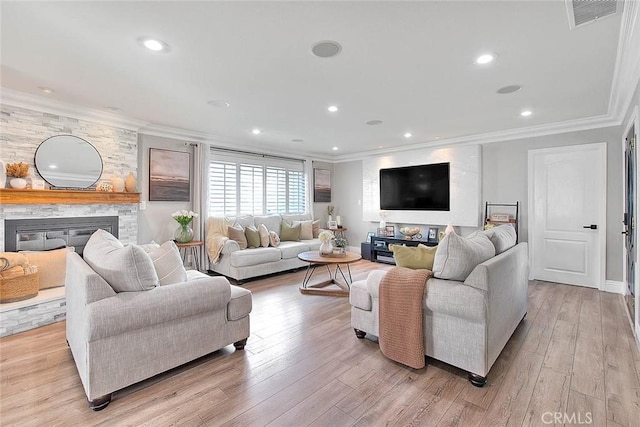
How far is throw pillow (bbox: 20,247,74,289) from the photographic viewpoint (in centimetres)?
327

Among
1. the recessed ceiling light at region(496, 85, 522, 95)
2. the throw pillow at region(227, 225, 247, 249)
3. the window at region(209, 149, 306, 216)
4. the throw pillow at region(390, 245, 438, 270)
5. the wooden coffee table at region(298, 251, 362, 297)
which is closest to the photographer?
the throw pillow at region(390, 245, 438, 270)

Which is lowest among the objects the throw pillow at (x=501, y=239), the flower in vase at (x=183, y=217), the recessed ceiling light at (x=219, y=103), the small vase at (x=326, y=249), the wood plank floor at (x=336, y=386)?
the wood plank floor at (x=336, y=386)

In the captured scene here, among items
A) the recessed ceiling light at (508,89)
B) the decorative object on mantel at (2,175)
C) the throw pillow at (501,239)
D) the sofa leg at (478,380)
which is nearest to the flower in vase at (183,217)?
the decorative object on mantel at (2,175)

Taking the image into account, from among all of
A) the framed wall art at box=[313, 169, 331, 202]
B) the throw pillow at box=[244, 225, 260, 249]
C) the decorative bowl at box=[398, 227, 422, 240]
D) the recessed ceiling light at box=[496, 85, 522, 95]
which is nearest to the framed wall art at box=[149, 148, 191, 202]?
the throw pillow at box=[244, 225, 260, 249]

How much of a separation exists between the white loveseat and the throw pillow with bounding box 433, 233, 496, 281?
10.4 ft

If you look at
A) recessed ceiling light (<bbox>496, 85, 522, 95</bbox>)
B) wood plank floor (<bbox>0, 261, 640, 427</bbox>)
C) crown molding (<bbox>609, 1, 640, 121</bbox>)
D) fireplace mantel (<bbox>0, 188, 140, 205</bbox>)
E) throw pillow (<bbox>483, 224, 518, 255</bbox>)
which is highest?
recessed ceiling light (<bbox>496, 85, 522, 95</bbox>)

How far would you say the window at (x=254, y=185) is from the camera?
5.50 meters

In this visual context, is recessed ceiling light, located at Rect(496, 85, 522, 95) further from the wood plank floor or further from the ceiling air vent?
the wood plank floor

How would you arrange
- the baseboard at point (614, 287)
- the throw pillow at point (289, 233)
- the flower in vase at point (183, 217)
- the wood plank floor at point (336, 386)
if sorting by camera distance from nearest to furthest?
the wood plank floor at point (336, 386)
the baseboard at point (614, 287)
the flower in vase at point (183, 217)
the throw pillow at point (289, 233)

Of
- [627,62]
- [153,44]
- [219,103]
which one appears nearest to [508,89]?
[627,62]

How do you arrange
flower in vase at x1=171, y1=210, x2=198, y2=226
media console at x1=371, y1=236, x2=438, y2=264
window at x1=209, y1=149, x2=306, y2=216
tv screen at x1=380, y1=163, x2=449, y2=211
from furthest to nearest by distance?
media console at x1=371, y1=236, x2=438, y2=264 < tv screen at x1=380, y1=163, x2=449, y2=211 < window at x1=209, y1=149, x2=306, y2=216 < flower in vase at x1=171, y1=210, x2=198, y2=226

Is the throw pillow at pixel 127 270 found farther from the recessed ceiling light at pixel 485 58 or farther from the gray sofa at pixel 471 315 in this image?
the recessed ceiling light at pixel 485 58

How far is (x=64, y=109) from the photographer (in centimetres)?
366

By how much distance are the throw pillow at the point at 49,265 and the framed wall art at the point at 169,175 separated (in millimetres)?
1464
